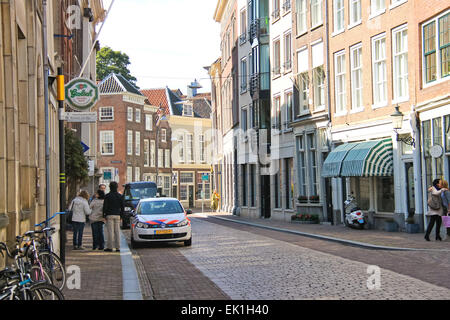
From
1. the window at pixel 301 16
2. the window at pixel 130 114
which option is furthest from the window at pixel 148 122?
the window at pixel 301 16

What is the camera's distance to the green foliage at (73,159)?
83.7 feet

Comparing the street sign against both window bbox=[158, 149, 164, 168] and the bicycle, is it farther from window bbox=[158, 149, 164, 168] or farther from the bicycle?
window bbox=[158, 149, 164, 168]

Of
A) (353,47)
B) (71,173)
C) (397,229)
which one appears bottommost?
(397,229)

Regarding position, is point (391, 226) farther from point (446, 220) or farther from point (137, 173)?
point (137, 173)

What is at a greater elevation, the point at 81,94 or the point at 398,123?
the point at 81,94

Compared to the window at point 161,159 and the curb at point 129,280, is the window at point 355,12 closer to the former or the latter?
the curb at point 129,280

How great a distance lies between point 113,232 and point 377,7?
544 inches

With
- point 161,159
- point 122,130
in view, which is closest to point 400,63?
point 122,130

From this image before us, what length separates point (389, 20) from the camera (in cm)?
2506

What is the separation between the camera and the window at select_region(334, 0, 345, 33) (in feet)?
96.2

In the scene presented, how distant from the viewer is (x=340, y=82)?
1169 inches
